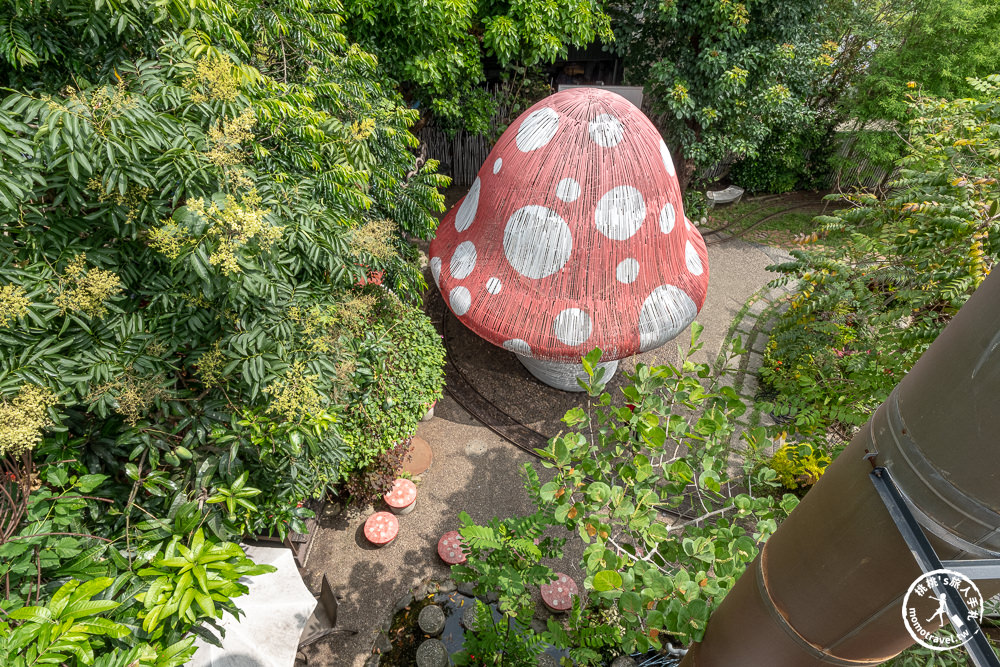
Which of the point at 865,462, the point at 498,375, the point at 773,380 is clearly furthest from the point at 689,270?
the point at 865,462

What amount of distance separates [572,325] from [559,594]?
3806mm

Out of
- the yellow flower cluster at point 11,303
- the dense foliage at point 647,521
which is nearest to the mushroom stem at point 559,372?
the dense foliage at point 647,521

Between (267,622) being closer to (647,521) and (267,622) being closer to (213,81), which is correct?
(647,521)

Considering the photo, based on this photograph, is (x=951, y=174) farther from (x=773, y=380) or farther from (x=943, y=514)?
(x=943, y=514)

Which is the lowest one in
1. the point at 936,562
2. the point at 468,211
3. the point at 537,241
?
the point at 468,211

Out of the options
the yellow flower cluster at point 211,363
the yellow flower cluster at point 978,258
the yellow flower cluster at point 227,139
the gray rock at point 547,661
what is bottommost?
the gray rock at point 547,661

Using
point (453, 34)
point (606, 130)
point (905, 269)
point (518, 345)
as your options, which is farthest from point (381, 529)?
point (453, 34)

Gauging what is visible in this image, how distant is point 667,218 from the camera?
314 inches

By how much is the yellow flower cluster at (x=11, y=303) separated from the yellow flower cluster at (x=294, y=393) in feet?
5.11

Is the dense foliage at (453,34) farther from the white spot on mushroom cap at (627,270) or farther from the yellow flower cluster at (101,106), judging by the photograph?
the yellow flower cluster at (101,106)

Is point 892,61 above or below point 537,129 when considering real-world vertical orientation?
above

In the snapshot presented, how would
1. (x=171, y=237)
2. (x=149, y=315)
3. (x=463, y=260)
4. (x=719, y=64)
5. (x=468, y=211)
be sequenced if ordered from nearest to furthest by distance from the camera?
(x=171, y=237) < (x=149, y=315) < (x=463, y=260) < (x=468, y=211) < (x=719, y=64)

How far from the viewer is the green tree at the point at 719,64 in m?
10.9

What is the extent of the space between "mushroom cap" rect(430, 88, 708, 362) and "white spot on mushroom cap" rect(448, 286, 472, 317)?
18 mm
